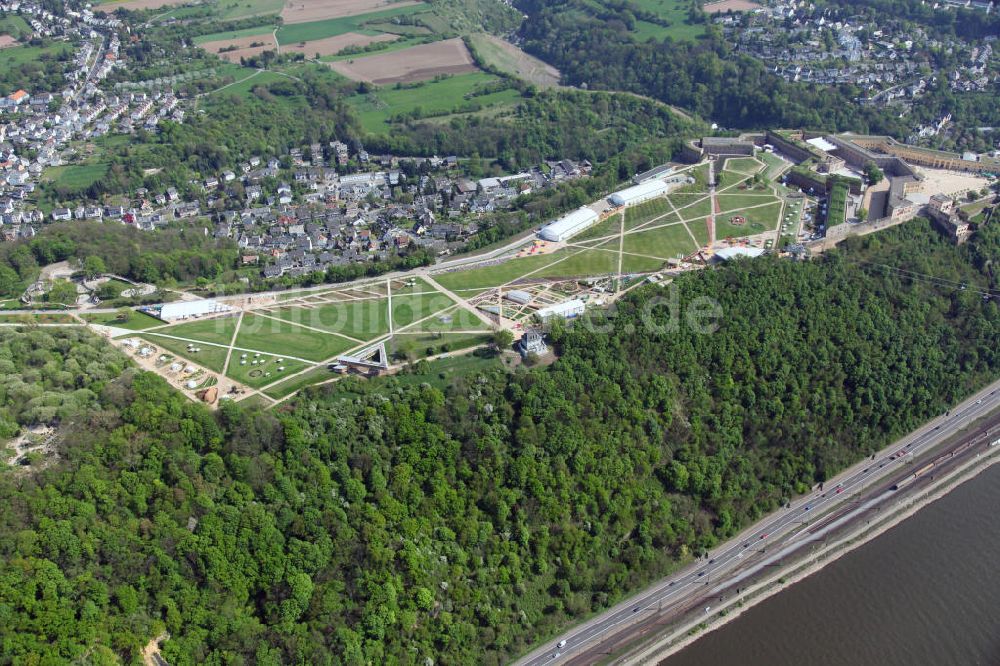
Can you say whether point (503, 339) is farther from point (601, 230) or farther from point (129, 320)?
point (129, 320)

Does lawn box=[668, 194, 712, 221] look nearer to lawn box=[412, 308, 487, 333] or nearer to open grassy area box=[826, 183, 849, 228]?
open grassy area box=[826, 183, 849, 228]

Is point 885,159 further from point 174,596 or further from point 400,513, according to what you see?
point 174,596

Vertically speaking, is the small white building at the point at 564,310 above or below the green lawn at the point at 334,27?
below

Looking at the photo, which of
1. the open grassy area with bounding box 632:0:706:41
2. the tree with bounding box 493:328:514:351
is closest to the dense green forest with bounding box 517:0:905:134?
the open grassy area with bounding box 632:0:706:41

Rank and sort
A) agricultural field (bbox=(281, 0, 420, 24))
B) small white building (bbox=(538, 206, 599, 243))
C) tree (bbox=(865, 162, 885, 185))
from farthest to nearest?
agricultural field (bbox=(281, 0, 420, 24)) → tree (bbox=(865, 162, 885, 185)) → small white building (bbox=(538, 206, 599, 243))

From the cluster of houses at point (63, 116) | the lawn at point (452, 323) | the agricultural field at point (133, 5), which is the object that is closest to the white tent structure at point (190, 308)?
the lawn at point (452, 323)

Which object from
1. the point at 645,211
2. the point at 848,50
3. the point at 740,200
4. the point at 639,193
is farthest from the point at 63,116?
the point at 848,50

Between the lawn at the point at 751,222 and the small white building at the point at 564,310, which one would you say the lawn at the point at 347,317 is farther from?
the lawn at the point at 751,222
